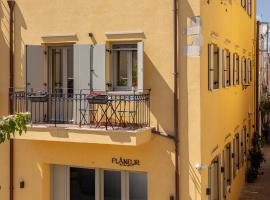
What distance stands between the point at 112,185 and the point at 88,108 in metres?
2.55

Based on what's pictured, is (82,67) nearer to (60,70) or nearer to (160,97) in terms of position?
(60,70)

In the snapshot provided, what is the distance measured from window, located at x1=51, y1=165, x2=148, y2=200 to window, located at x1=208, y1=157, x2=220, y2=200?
7.81 feet

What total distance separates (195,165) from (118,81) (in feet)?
11.5

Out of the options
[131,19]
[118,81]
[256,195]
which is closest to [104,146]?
[118,81]

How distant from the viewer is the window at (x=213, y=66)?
1362 centimetres

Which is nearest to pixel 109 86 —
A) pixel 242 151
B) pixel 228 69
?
pixel 228 69

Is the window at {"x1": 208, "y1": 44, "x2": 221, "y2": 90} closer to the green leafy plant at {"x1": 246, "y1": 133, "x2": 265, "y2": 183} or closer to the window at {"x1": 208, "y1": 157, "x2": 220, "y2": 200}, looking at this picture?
the window at {"x1": 208, "y1": 157, "x2": 220, "y2": 200}

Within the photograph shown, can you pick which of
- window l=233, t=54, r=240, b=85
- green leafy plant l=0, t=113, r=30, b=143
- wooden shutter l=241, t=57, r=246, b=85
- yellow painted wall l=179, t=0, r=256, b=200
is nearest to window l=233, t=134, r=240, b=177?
window l=233, t=54, r=240, b=85

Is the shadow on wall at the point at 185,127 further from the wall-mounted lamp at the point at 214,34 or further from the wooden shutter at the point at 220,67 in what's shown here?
the wooden shutter at the point at 220,67

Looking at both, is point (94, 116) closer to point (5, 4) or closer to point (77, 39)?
point (77, 39)

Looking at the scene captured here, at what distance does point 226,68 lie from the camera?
17297 millimetres

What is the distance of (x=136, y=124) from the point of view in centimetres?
1312

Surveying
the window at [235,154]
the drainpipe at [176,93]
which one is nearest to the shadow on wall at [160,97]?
the drainpipe at [176,93]

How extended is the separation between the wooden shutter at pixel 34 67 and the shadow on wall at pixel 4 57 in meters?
1.33
